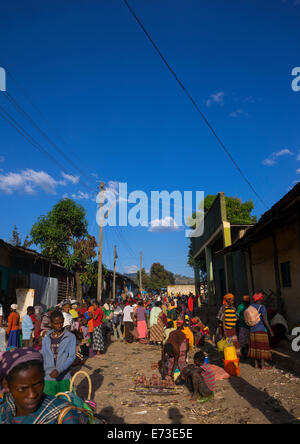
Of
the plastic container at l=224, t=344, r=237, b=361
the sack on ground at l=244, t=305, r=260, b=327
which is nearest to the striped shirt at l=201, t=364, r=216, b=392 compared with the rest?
the plastic container at l=224, t=344, r=237, b=361

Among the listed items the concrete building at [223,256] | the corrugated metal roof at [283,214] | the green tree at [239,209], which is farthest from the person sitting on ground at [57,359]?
the green tree at [239,209]

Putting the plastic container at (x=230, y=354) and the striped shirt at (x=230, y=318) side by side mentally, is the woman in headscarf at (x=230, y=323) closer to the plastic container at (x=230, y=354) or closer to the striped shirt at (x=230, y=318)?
the striped shirt at (x=230, y=318)

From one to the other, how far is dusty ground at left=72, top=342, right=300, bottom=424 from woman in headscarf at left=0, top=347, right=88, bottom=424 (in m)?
3.02

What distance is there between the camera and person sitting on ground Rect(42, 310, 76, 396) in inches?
156

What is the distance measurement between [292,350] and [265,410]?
131 inches

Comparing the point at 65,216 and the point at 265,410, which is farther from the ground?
the point at 65,216

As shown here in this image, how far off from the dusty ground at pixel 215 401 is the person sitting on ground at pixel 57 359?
1137 mm

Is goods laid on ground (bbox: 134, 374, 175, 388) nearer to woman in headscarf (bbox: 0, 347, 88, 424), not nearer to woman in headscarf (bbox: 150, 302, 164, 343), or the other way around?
woman in headscarf (bbox: 0, 347, 88, 424)

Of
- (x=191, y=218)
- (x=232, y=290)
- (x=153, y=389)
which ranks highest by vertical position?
(x=191, y=218)

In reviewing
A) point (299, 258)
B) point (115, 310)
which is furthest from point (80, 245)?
point (299, 258)

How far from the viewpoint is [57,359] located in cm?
399

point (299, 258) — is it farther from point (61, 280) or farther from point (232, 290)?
point (61, 280)
